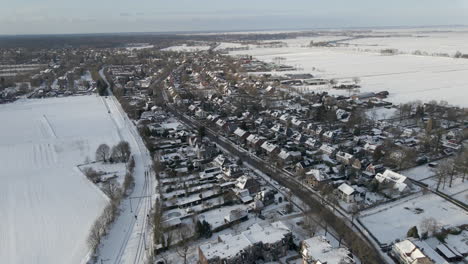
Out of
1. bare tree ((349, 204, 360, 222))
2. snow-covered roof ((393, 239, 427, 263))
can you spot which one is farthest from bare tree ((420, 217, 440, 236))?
bare tree ((349, 204, 360, 222))

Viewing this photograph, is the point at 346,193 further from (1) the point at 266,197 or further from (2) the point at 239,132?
(2) the point at 239,132

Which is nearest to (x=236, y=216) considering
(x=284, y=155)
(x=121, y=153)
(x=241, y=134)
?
(x=284, y=155)

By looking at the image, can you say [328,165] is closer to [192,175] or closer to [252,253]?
[192,175]

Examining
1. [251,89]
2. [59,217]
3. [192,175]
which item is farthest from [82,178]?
[251,89]

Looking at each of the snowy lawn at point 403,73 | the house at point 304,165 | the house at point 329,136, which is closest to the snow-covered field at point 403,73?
the snowy lawn at point 403,73

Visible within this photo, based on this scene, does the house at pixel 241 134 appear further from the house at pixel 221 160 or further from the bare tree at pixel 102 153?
the bare tree at pixel 102 153

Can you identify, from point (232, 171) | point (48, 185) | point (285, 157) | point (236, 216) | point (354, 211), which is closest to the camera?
point (236, 216)

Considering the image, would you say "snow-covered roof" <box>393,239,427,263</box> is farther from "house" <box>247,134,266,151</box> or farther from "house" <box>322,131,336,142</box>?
"house" <box>322,131,336,142</box>
